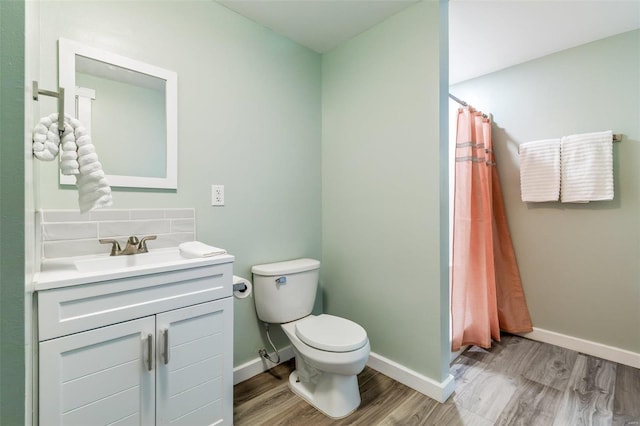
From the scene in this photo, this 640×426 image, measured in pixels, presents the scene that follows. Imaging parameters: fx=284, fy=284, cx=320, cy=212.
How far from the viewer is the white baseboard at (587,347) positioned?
1.95 m

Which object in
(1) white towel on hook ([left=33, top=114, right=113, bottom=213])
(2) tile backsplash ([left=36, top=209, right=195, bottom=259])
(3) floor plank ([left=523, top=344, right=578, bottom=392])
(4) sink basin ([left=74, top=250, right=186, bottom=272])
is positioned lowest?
(3) floor plank ([left=523, top=344, right=578, bottom=392])

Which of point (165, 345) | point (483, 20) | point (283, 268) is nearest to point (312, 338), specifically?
point (283, 268)

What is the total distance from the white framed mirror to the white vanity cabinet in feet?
1.93

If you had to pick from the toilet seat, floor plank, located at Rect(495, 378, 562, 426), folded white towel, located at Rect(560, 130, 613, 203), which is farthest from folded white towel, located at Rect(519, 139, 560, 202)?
the toilet seat

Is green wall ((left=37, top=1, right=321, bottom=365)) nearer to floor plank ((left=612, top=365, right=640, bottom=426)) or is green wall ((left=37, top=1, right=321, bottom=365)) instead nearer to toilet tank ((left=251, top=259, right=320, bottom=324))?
toilet tank ((left=251, top=259, right=320, bottom=324))

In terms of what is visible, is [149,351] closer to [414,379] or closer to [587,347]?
[414,379]

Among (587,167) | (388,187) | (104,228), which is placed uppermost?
(587,167)

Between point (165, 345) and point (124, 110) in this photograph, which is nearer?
point (165, 345)

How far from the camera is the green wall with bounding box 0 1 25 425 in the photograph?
0.53m

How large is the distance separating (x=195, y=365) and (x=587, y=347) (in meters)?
2.70

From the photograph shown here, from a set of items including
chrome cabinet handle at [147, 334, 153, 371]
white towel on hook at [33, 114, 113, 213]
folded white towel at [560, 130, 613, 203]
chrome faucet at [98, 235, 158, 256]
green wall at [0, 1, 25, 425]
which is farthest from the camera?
folded white towel at [560, 130, 613, 203]

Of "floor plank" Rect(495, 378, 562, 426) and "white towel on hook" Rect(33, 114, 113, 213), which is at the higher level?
"white towel on hook" Rect(33, 114, 113, 213)

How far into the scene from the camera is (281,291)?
5.76ft

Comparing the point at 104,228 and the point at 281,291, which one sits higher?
the point at 104,228
